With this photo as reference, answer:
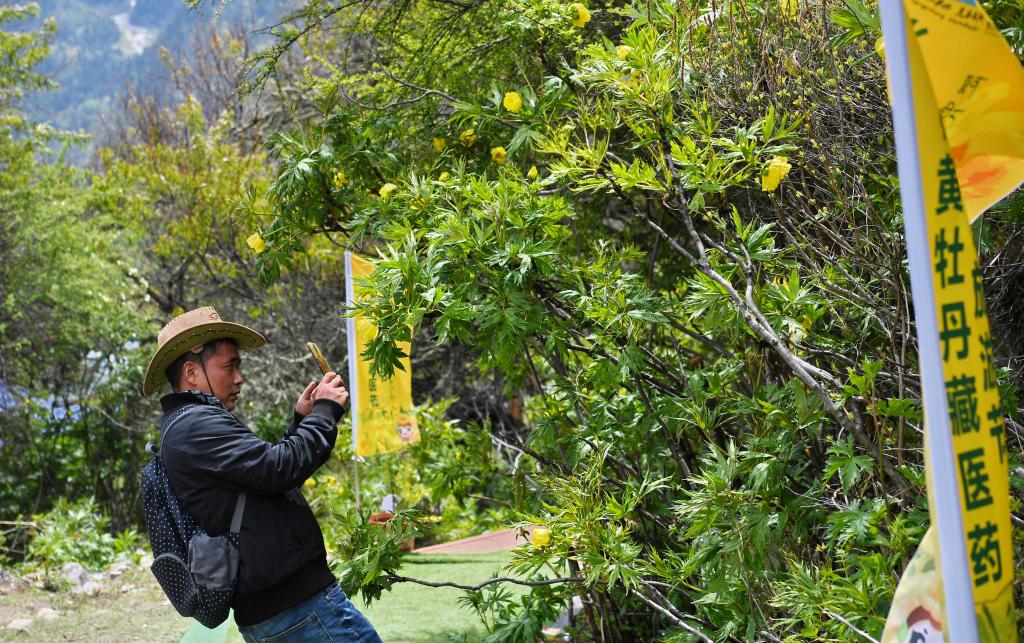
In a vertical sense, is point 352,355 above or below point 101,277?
below

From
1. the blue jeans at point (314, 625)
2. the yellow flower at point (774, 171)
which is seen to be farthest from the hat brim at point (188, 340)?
the yellow flower at point (774, 171)

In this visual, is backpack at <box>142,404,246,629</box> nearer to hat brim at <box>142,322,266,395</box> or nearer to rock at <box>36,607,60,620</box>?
hat brim at <box>142,322,266,395</box>

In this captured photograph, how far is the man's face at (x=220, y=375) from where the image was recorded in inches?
139

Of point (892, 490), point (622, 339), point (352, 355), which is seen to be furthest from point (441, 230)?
point (352, 355)

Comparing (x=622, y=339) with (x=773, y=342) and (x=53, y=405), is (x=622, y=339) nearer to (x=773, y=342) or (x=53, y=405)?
(x=773, y=342)

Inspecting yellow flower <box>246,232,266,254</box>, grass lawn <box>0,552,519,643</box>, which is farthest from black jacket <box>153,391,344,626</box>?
grass lawn <box>0,552,519,643</box>

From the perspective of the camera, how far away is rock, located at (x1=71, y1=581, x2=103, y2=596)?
811 cm

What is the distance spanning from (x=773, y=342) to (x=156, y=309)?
1148cm

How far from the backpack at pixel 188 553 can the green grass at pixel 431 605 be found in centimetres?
193

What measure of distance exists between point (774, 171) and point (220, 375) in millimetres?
1938

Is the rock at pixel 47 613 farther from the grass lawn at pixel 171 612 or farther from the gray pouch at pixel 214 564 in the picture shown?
the gray pouch at pixel 214 564

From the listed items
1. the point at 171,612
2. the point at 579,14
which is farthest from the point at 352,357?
the point at 579,14

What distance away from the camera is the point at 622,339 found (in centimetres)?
388

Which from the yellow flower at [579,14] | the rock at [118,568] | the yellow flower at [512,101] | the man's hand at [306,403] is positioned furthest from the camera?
the rock at [118,568]
